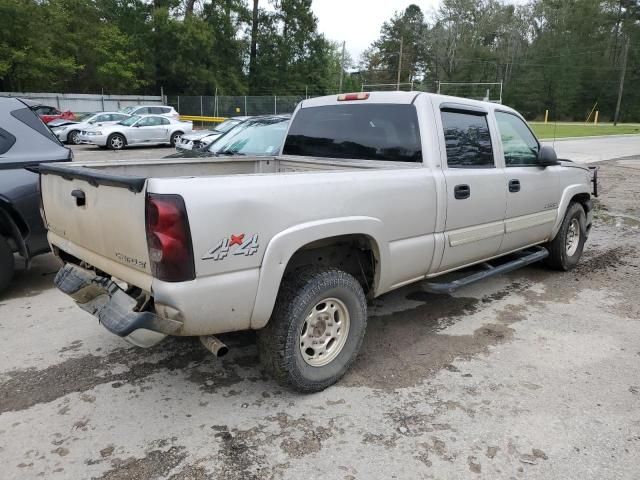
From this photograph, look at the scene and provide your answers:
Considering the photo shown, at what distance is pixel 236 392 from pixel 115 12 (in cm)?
4851

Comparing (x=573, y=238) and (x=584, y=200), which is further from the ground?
(x=584, y=200)

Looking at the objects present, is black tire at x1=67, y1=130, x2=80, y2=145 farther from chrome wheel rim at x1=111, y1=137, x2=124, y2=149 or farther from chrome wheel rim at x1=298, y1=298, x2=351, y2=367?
chrome wheel rim at x1=298, y1=298, x2=351, y2=367

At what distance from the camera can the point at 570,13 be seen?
73875mm

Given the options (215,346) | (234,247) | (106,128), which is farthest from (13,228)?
(106,128)

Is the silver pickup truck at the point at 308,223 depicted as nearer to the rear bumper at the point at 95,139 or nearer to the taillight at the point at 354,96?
the taillight at the point at 354,96

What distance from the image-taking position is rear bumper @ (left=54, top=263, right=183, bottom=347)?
2553 millimetres

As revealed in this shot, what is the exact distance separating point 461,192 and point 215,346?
223cm

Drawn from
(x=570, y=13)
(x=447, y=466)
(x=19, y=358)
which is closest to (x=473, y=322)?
(x=447, y=466)

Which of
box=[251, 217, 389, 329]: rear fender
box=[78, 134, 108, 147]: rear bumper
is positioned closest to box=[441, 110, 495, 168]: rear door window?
box=[251, 217, 389, 329]: rear fender

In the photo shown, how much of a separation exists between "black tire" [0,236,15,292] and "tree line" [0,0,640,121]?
36261mm

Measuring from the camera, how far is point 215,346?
9.03 ft

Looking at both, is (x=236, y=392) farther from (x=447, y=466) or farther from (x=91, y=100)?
(x=91, y=100)

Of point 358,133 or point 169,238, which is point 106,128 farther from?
point 169,238

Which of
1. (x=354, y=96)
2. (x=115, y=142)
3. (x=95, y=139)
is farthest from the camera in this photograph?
(x=115, y=142)
